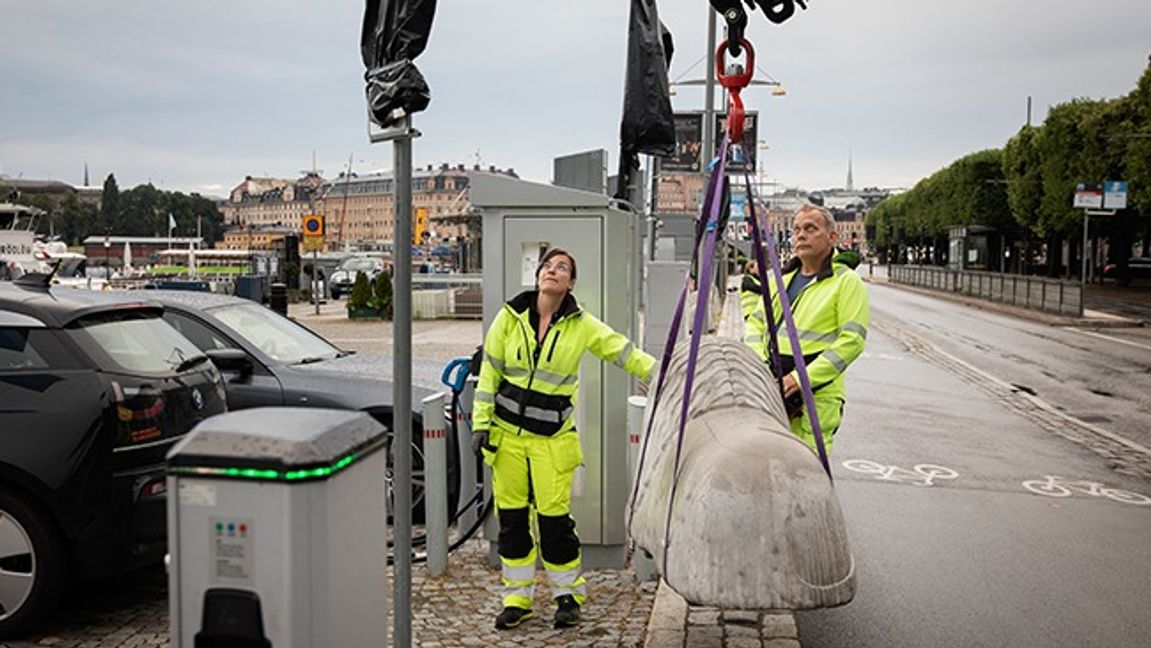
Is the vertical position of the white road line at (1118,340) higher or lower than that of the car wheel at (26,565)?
lower

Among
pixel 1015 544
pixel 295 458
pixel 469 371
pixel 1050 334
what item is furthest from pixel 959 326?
pixel 295 458

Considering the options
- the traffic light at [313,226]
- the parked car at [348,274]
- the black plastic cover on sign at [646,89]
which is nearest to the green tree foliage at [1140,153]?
the parked car at [348,274]

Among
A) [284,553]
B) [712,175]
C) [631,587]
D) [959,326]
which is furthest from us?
[959,326]

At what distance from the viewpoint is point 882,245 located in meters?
168

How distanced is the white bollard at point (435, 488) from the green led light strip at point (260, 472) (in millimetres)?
4121

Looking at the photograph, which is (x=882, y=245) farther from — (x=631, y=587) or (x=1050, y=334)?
(x=631, y=587)

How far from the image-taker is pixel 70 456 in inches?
224

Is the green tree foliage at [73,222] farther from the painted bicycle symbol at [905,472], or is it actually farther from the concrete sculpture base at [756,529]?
the concrete sculpture base at [756,529]

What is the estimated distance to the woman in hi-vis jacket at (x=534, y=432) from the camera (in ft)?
19.2

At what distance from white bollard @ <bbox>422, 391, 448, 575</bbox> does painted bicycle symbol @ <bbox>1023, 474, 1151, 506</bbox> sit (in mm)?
5670

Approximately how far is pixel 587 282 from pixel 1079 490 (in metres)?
5.71

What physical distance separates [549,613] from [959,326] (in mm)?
30952

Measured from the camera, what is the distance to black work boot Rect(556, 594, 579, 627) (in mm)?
5840

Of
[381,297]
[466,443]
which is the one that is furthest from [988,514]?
[381,297]
